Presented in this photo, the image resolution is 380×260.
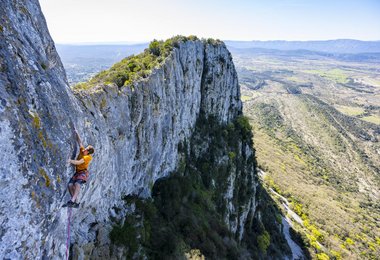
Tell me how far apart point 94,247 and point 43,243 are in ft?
25.4

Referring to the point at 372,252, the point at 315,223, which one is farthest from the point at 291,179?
the point at 372,252

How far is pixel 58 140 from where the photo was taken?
10.9 m

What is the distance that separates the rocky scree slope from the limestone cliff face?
36 mm

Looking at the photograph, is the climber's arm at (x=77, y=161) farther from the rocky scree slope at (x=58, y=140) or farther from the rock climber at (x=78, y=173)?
the rocky scree slope at (x=58, y=140)

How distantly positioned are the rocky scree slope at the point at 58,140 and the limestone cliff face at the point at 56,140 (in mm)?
36

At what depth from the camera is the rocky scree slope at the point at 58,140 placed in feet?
28.6

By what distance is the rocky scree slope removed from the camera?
873 centimetres

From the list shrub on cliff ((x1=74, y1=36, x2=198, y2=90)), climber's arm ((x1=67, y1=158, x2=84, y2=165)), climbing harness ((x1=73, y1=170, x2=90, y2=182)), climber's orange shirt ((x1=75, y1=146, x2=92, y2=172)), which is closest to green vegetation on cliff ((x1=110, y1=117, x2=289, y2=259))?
climbing harness ((x1=73, y1=170, x2=90, y2=182))

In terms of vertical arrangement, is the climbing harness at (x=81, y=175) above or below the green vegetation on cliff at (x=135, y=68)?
below

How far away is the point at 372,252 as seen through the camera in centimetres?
9181

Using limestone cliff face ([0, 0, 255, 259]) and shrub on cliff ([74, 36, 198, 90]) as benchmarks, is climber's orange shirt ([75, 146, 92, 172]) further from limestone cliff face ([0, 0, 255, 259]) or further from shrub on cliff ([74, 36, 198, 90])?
shrub on cliff ([74, 36, 198, 90])

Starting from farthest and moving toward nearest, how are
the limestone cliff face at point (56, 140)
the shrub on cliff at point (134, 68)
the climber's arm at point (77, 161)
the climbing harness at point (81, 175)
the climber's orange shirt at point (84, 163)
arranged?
1. the shrub on cliff at point (134, 68)
2. the climber's orange shirt at point (84, 163)
3. the climbing harness at point (81, 175)
4. the climber's arm at point (77, 161)
5. the limestone cliff face at point (56, 140)

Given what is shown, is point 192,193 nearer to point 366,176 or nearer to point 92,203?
point 92,203

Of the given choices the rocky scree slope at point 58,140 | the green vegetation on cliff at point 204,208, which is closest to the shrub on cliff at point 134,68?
the rocky scree slope at point 58,140
